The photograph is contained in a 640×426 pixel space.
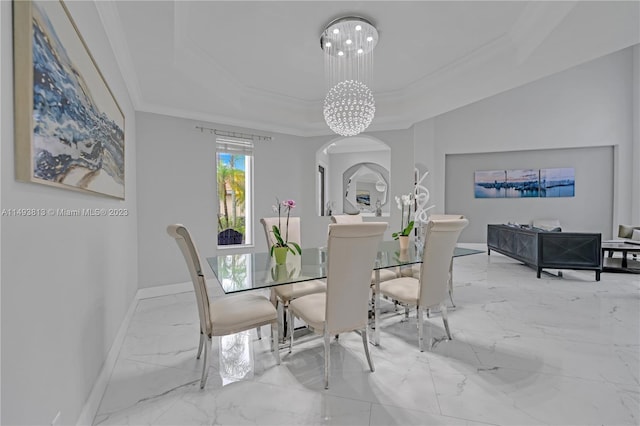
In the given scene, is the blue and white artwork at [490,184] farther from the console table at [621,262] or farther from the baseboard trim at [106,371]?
the baseboard trim at [106,371]

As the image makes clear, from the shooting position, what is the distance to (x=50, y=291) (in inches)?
45.0

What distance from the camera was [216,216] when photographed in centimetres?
420

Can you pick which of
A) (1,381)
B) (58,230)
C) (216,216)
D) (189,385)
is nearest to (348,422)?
(189,385)

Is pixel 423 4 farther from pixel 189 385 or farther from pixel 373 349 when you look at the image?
pixel 189 385

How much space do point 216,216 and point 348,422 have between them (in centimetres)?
334

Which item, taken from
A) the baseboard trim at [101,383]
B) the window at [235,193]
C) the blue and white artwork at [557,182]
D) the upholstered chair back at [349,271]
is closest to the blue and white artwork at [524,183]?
the blue and white artwork at [557,182]

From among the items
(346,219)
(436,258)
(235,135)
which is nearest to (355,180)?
(235,135)

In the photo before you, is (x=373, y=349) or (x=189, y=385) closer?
(x=189, y=385)

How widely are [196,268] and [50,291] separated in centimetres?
70

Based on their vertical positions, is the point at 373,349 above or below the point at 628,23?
below

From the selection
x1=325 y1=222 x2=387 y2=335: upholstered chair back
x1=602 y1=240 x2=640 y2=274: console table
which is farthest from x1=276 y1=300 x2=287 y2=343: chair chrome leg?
x1=602 y1=240 x2=640 y2=274: console table

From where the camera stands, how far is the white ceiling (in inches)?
85.8

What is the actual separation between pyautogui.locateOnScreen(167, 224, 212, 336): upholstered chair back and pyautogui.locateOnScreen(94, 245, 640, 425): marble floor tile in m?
0.43

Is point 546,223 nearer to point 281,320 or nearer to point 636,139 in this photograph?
point 636,139
